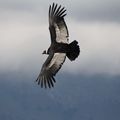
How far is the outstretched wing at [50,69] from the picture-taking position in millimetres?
29547

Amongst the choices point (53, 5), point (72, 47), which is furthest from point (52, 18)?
point (72, 47)

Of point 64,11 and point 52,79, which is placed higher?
point 64,11

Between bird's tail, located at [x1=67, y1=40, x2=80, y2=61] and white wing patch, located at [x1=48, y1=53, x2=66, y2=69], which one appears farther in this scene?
bird's tail, located at [x1=67, y1=40, x2=80, y2=61]

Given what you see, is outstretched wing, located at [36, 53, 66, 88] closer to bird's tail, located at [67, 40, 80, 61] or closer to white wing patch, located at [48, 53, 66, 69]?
white wing patch, located at [48, 53, 66, 69]

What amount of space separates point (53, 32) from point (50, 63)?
2053 millimetres

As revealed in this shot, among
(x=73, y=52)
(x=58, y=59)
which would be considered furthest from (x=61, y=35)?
(x=58, y=59)

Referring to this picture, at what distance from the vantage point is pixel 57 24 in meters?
32.4

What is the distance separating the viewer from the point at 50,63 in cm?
3095

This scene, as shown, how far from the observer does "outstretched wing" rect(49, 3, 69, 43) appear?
1222 inches

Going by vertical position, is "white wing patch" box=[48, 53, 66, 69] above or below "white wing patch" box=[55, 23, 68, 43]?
below

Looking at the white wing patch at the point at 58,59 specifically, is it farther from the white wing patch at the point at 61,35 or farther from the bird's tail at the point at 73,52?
the white wing patch at the point at 61,35

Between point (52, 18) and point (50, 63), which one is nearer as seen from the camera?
point (50, 63)

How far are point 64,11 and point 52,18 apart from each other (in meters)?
0.70

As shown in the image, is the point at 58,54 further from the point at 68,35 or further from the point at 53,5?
the point at 53,5
